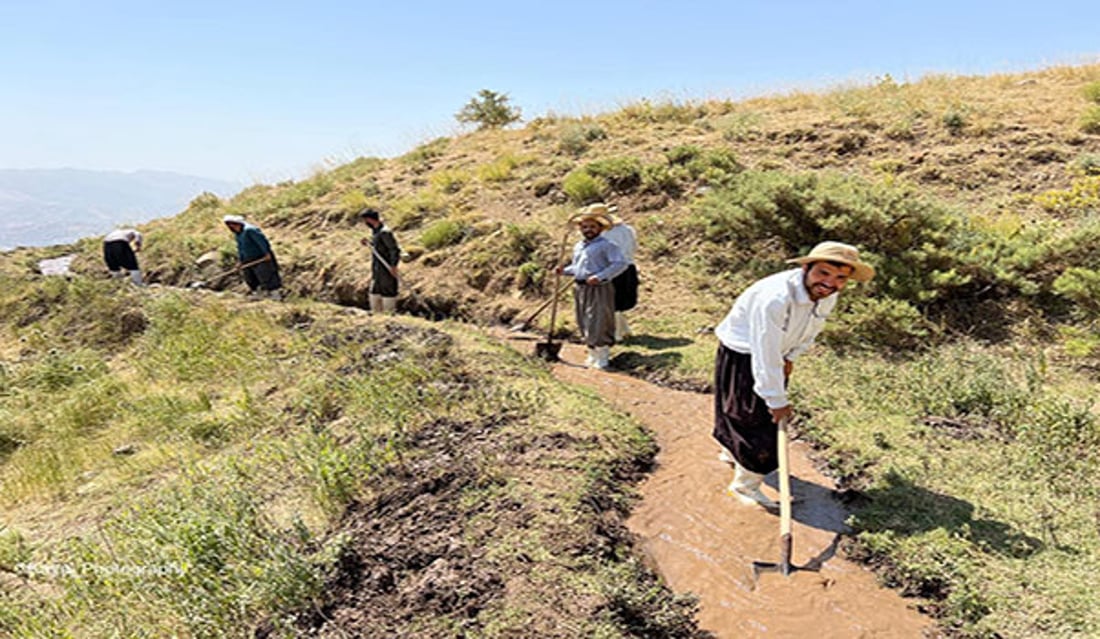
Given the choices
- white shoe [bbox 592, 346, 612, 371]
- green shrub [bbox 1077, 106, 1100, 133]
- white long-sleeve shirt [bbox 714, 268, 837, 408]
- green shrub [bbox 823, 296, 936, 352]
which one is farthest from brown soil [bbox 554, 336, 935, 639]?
green shrub [bbox 1077, 106, 1100, 133]

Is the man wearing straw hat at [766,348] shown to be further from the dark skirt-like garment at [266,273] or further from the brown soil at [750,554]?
the dark skirt-like garment at [266,273]

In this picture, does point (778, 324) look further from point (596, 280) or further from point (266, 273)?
point (266, 273)

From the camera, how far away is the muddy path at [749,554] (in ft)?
10.7

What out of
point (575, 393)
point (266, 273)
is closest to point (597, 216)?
point (575, 393)

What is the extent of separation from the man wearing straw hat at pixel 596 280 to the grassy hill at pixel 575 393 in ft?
1.63

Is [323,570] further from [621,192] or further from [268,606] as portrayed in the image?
[621,192]

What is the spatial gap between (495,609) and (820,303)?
2.47 m

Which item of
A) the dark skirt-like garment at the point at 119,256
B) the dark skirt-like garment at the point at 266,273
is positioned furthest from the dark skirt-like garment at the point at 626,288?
the dark skirt-like garment at the point at 119,256

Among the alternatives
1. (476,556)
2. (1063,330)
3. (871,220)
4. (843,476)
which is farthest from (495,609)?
(871,220)

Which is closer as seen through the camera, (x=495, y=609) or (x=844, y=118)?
(x=495, y=609)

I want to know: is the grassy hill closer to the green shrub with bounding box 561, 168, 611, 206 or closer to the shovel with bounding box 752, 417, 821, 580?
the green shrub with bounding box 561, 168, 611, 206

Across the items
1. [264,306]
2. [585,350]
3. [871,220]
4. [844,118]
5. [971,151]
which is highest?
[844,118]

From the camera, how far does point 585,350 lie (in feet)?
27.2

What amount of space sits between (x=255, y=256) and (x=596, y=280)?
20.8 ft
